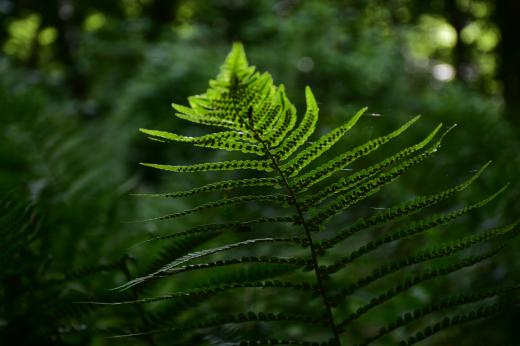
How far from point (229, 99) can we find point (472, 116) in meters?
2.50

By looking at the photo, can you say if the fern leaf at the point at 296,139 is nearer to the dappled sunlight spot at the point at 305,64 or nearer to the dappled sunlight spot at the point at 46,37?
the dappled sunlight spot at the point at 305,64

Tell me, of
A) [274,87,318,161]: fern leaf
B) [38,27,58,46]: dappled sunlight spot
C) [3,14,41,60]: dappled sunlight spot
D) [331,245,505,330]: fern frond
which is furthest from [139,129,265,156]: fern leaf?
[38,27,58,46]: dappled sunlight spot

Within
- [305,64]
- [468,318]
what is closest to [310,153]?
[468,318]

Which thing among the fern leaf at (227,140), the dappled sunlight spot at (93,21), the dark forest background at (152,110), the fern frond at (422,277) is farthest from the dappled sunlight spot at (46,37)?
the fern frond at (422,277)

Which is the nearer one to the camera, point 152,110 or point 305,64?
point 305,64

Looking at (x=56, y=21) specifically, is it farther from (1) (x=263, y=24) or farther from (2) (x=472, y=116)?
(2) (x=472, y=116)

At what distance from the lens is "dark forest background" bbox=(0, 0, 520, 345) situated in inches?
44.3

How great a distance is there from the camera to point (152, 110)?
545 centimetres

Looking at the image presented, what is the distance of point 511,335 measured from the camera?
121 centimetres

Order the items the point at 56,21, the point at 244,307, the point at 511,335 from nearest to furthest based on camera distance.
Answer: the point at 511,335 < the point at 244,307 < the point at 56,21

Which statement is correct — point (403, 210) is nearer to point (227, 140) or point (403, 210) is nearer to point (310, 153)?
point (310, 153)

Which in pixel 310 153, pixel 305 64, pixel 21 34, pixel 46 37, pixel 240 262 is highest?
pixel 46 37

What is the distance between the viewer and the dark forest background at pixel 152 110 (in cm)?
112

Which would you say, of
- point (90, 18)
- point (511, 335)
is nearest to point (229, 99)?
point (511, 335)
